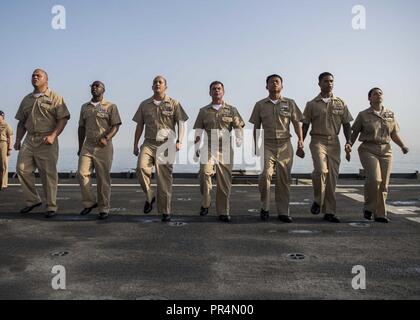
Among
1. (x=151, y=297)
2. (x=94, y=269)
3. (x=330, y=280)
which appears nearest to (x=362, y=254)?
(x=330, y=280)

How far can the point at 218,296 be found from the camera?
2598 mm

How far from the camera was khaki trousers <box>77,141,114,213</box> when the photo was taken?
5.59 m

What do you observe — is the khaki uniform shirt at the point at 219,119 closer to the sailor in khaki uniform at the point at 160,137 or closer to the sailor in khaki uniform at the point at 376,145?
the sailor in khaki uniform at the point at 160,137

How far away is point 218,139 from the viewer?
5.61m

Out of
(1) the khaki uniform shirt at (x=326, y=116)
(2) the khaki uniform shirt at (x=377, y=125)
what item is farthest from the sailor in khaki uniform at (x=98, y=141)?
(2) the khaki uniform shirt at (x=377, y=125)

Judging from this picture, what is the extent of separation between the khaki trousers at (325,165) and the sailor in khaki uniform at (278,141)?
0.31 metres

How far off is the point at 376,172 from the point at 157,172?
3.16 meters

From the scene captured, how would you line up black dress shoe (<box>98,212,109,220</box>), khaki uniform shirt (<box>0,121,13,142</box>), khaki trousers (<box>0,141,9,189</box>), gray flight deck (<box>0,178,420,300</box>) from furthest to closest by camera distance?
khaki uniform shirt (<box>0,121,13,142</box>) → khaki trousers (<box>0,141,9,189</box>) → black dress shoe (<box>98,212,109,220</box>) → gray flight deck (<box>0,178,420,300</box>)

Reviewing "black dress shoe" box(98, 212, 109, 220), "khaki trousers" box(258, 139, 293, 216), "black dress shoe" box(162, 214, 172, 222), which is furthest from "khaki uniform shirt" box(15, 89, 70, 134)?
"khaki trousers" box(258, 139, 293, 216)

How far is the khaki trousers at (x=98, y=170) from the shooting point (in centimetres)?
559

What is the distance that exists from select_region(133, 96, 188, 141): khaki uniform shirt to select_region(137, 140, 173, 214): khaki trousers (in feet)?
0.51

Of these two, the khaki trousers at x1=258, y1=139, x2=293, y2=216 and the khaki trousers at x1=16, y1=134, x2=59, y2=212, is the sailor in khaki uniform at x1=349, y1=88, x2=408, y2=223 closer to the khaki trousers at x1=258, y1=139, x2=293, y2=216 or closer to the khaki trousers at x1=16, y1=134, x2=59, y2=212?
the khaki trousers at x1=258, y1=139, x2=293, y2=216

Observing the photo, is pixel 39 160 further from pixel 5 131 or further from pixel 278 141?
pixel 5 131

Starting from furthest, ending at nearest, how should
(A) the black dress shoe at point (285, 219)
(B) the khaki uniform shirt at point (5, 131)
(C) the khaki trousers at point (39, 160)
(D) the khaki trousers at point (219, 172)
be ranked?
(B) the khaki uniform shirt at point (5, 131)
(C) the khaki trousers at point (39, 160)
(D) the khaki trousers at point (219, 172)
(A) the black dress shoe at point (285, 219)
